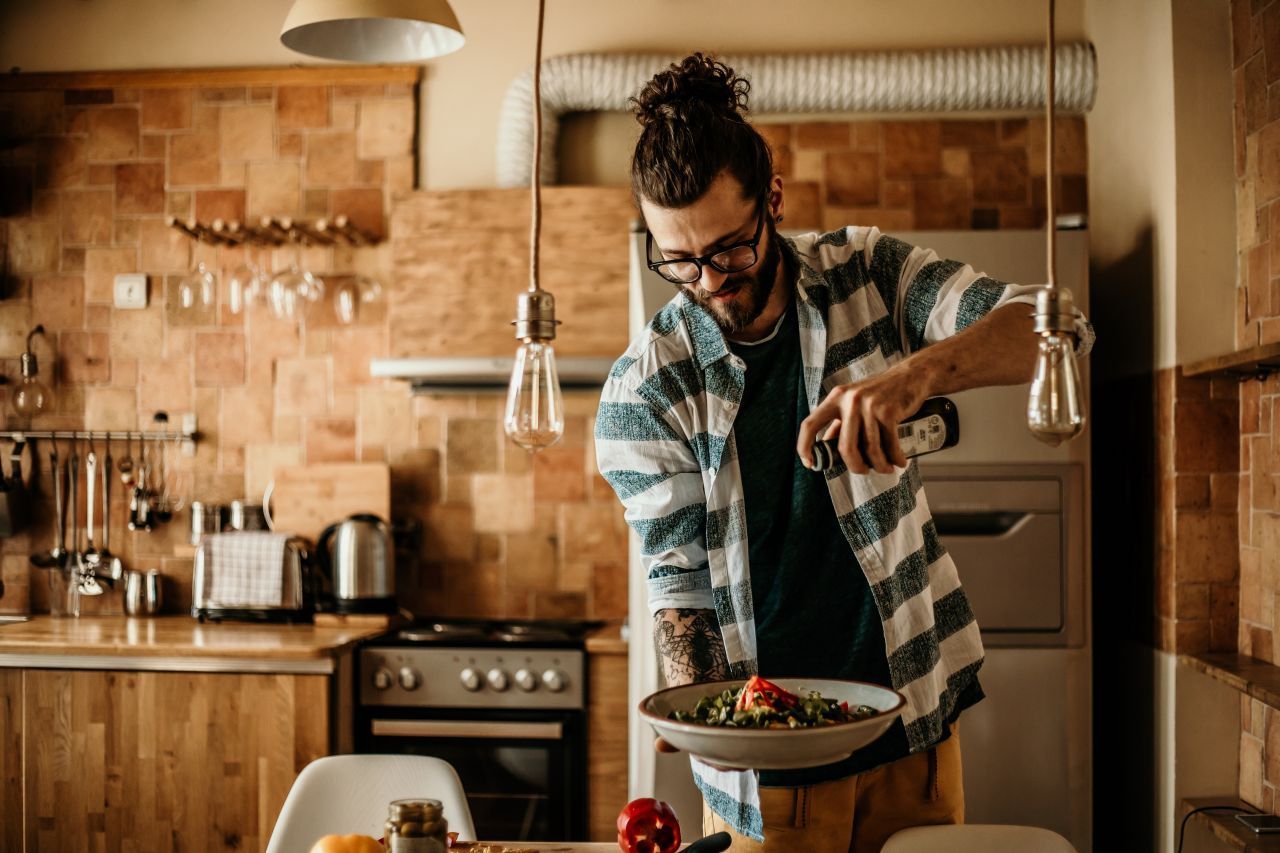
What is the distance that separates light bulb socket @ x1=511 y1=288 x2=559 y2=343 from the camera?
3.34ft

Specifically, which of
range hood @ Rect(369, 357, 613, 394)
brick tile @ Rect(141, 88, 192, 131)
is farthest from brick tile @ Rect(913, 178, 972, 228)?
brick tile @ Rect(141, 88, 192, 131)

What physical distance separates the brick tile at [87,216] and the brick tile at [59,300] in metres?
0.14

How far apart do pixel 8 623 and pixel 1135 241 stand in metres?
3.36

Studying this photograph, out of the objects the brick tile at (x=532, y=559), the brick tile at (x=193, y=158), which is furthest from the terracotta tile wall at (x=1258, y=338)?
the brick tile at (x=193, y=158)

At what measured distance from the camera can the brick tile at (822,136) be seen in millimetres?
3395

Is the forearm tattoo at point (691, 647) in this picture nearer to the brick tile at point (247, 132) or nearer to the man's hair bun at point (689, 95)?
the man's hair bun at point (689, 95)

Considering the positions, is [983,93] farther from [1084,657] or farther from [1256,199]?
[1084,657]

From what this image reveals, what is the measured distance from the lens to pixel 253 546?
10.7 ft

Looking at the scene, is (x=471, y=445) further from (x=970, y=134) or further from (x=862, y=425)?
(x=862, y=425)

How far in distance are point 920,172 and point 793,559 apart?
7.10 feet

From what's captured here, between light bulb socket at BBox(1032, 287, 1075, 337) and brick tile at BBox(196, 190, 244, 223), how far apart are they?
3.18m

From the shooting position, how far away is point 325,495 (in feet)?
11.2

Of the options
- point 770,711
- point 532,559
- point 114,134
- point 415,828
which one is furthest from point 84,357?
point 770,711

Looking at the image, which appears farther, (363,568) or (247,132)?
(247,132)
